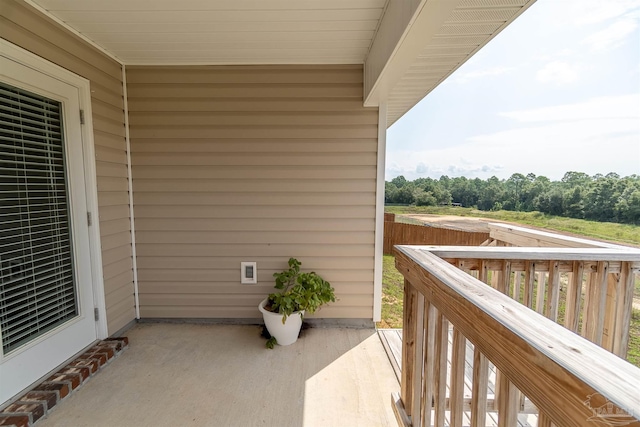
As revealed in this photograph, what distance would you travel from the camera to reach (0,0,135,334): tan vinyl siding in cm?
201

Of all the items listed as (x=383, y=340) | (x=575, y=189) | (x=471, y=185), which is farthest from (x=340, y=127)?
(x=471, y=185)

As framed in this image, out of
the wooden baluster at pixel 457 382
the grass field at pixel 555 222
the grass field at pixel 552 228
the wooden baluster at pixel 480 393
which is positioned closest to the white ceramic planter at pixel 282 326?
the grass field at pixel 552 228

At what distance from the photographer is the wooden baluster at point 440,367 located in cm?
110

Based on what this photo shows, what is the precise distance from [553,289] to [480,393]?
0.85m

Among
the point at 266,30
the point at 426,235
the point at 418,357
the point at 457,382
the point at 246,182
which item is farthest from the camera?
the point at 426,235

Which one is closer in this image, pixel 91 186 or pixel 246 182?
pixel 91 186

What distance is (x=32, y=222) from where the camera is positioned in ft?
6.06

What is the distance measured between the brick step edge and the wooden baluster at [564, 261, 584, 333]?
2.92m

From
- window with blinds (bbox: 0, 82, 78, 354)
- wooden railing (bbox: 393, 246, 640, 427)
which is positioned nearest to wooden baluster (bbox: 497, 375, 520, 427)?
wooden railing (bbox: 393, 246, 640, 427)

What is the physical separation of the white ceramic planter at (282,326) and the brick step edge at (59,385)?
3.93 ft

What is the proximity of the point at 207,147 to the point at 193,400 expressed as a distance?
2000mm

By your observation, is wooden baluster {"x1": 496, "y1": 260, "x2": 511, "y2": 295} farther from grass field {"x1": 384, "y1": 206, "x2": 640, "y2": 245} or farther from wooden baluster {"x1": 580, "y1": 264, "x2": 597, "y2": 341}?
grass field {"x1": 384, "y1": 206, "x2": 640, "y2": 245}

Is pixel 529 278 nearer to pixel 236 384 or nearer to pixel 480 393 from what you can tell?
pixel 480 393

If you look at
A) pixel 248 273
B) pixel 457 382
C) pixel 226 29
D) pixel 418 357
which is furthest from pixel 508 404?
pixel 226 29
